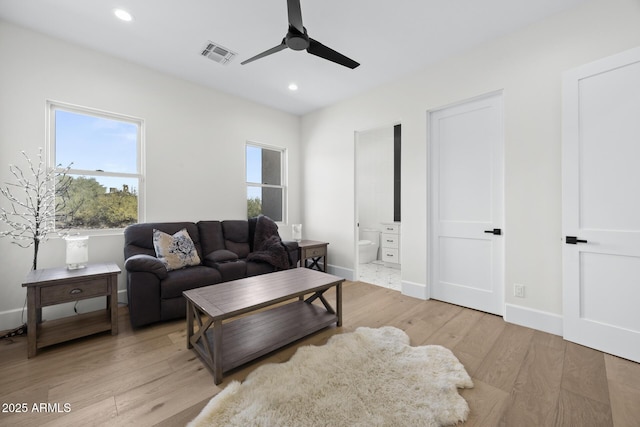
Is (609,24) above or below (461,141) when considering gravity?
above

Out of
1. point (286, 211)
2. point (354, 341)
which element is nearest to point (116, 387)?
point (354, 341)

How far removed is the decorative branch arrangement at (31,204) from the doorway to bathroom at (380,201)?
421cm

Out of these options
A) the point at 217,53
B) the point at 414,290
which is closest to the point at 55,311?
the point at 217,53

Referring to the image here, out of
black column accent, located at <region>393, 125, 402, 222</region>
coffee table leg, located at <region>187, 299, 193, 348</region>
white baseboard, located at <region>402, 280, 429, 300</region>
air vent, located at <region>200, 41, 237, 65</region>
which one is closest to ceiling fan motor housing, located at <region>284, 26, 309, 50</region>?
air vent, located at <region>200, 41, 237, 65</region>

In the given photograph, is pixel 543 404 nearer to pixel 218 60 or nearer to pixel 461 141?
pixel 461 141

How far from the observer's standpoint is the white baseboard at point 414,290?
10.8 feet

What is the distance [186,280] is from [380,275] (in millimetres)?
3092

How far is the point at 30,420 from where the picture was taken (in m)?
1.44

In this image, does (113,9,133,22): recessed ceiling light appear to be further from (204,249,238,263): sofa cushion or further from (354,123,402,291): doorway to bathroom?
(354,123,402,291): doorway to bathroom

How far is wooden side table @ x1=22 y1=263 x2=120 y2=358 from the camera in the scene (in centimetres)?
204

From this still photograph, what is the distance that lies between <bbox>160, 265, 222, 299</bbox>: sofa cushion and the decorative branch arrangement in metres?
1.15

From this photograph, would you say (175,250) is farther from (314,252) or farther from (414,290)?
(414,290)

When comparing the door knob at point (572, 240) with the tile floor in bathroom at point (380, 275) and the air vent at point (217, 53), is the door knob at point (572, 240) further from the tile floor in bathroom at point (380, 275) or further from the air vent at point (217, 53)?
the air vent at point (217, 53)

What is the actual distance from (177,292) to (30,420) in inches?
49.8
